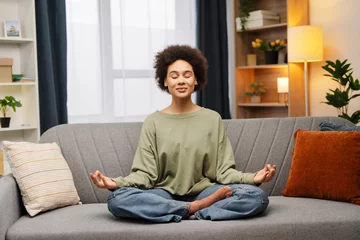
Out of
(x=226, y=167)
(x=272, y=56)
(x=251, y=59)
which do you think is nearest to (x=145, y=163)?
(x=226, y=167)

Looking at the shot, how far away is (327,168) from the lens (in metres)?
2.70

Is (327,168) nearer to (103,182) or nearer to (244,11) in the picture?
(103,182)

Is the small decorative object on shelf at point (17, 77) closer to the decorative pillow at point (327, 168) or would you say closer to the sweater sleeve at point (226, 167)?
the sweater sleeve at point (226, 167)

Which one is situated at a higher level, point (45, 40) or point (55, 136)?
point (45, 40)

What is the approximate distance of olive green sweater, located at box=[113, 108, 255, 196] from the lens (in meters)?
2.67

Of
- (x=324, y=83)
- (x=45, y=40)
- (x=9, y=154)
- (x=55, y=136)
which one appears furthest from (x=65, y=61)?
(x=324, y=83)

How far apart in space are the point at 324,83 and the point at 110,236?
3.27 metres

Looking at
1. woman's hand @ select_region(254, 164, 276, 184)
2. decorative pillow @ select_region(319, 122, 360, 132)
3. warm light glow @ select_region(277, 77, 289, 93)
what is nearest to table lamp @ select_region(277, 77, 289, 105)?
warm light glow @ select_region(277, 77, 289, 93)

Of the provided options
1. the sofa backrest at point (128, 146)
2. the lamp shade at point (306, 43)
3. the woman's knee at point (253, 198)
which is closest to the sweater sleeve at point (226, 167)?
the woman's knee at point (253, 198)

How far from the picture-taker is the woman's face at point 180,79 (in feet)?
9.18

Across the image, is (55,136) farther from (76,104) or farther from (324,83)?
(324,83)

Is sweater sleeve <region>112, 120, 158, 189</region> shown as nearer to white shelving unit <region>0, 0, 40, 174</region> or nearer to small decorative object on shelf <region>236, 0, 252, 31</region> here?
white shelving unit <region>0, 0, 40, 174</region>

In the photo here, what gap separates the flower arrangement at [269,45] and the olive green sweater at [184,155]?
2.63m

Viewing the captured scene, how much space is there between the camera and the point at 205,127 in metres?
2.77
